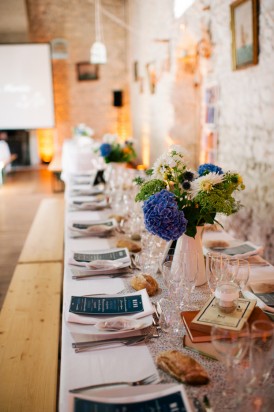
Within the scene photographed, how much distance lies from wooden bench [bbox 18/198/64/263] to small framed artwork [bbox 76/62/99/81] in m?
6.36

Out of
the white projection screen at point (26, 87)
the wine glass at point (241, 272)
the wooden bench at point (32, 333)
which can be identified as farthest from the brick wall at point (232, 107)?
the white projection screen at point (26, 87)

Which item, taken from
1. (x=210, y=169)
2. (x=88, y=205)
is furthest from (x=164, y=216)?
(x=88, y=205)

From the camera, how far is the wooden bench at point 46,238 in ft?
11.5

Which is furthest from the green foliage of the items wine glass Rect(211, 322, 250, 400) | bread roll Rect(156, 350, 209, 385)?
wine glass Rect(211, 322, 250, 400)

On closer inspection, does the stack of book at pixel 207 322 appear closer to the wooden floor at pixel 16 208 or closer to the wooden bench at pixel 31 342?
the wooden bench at pixel 31 342

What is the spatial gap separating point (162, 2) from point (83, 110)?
4814 millimetres

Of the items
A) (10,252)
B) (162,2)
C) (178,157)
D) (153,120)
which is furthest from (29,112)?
(178,157)

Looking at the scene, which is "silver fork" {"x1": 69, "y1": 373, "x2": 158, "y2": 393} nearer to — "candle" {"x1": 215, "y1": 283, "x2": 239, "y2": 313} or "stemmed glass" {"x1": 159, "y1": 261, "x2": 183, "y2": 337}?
"stemmed glass" {"x1": 159, "y1": 261, "x2": 183, "y2": 337}

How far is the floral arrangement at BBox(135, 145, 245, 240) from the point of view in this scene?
61.6 inches

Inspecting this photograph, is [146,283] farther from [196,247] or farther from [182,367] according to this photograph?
[182,367]

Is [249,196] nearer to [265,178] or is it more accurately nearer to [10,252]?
[265,178]

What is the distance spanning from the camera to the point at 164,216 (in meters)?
1.54

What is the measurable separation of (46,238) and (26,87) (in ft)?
25.3

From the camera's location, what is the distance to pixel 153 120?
7961 millimetres
